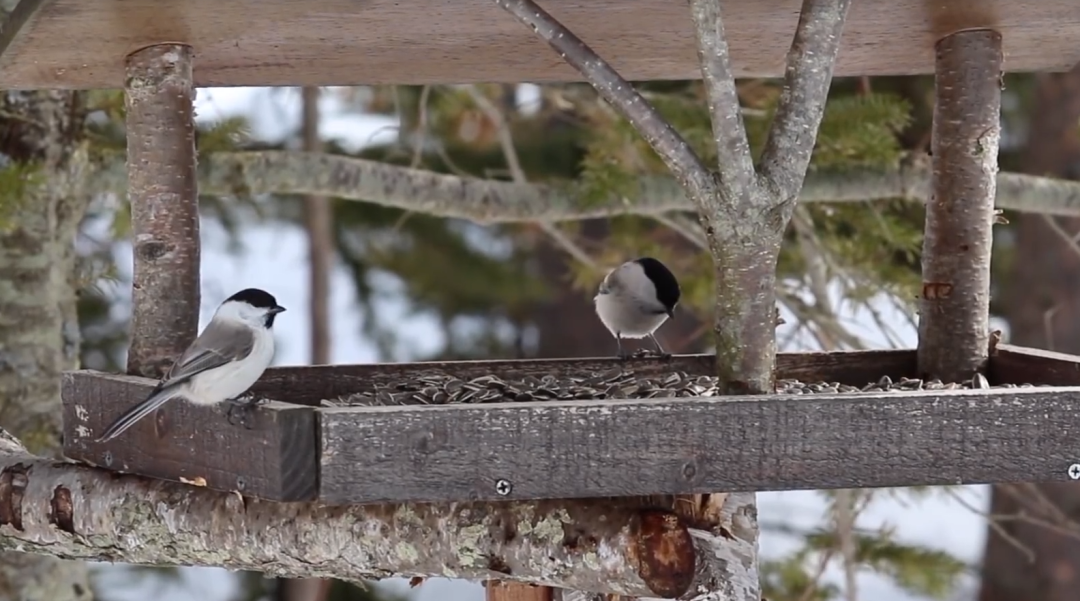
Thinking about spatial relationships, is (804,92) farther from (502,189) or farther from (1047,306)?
(1047,306)

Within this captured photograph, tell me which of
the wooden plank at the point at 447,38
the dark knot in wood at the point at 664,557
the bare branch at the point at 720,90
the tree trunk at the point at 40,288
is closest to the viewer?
the dark knot in wood at the point at 664,557

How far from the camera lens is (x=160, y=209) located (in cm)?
260

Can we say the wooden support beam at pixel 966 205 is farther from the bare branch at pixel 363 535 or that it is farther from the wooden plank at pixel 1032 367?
the bare branch at pixel 363 535

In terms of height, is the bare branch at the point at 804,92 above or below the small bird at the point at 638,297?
above

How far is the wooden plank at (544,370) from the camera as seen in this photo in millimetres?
2770

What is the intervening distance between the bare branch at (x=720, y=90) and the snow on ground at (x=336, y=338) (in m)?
4.05

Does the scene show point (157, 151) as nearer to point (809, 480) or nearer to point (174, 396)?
point (174, 396)

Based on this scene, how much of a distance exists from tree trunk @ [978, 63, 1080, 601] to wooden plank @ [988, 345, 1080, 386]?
158 inches

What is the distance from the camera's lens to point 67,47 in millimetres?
2570

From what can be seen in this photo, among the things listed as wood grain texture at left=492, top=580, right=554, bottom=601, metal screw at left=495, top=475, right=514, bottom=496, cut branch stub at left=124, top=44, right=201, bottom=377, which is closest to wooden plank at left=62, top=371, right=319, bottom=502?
cut branch stub at left=124, top=44, right=201, bottom=377

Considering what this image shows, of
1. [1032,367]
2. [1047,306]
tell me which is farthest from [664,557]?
[1047,306]

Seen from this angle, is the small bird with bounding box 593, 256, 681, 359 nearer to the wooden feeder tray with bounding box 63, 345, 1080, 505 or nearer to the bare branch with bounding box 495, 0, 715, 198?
the bare branch with bounding box 495, 0, 715, 198

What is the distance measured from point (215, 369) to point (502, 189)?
170 centimetres

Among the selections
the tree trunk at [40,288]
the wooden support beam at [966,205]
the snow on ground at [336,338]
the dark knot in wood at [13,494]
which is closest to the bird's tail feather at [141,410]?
the dark knot in wood at [13,494]
